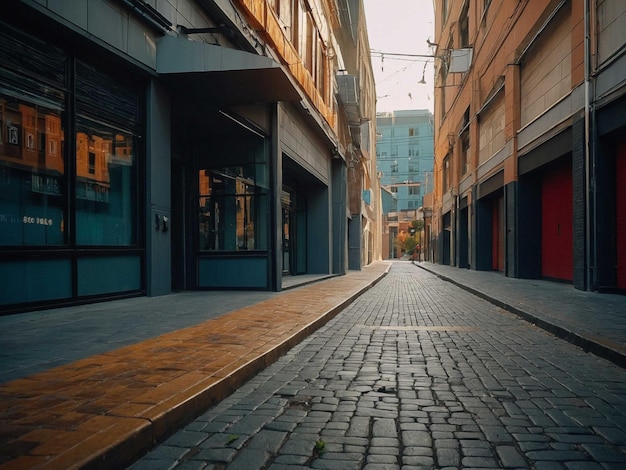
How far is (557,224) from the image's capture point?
15.7 m

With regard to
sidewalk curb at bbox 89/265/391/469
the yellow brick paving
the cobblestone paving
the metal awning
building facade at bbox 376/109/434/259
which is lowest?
the cobblestone paving

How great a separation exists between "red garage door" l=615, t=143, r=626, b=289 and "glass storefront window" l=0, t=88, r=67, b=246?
1038 cm

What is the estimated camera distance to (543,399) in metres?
4.09

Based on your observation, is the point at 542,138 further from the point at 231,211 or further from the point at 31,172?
the point at 31,172

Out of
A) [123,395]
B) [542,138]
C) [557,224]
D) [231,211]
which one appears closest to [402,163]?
[557,224]

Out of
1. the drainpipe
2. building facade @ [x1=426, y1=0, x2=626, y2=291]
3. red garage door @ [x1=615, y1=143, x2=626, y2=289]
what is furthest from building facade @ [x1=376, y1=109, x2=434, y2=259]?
red garage door @ [x1=615, y1=143, x2=626, y2=289]

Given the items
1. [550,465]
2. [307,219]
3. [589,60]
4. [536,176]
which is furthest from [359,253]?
[550,465]

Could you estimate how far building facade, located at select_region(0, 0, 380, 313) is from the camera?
674 centimetres

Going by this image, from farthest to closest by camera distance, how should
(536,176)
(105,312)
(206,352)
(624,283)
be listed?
1. (536,176)
2. (624,283)
3. (105,312)
4. (206,352)

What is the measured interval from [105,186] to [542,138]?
1198 centimetres

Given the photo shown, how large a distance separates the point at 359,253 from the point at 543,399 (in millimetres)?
24234

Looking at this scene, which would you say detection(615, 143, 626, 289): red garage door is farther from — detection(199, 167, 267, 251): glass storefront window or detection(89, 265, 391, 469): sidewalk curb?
detection(89, 265, 391, 469): sidewalk curb

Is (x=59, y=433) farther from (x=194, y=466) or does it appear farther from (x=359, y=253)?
(x=359, y=253)

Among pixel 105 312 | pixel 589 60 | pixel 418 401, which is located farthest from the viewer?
pixel 589 60
